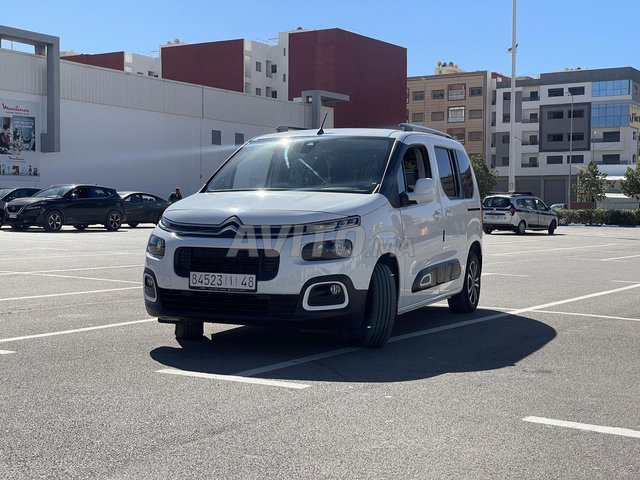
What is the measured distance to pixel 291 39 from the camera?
3469 inches

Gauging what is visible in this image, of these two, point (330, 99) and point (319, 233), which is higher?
point (330, 99)

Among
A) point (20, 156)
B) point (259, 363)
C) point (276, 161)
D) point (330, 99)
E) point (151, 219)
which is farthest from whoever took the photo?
point (330, 99)

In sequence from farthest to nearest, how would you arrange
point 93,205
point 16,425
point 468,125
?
point 468,125, point 93,205, point 16,425

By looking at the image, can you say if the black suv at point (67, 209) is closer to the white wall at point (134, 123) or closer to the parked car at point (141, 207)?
the parked car at point (141, 207)

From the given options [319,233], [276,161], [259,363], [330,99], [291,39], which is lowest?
[259,363]

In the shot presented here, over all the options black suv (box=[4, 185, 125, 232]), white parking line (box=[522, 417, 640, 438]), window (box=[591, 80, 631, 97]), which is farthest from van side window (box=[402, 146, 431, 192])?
window (box=[591, 80, 631, 97])

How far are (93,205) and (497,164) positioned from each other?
89.3 metres

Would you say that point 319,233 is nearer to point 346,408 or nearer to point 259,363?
point 259,363

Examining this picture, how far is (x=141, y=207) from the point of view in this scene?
37.0 m

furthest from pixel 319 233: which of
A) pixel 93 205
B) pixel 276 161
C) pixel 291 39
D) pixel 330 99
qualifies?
pixel 291 39

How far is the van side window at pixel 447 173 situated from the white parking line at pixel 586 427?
4.22 metres

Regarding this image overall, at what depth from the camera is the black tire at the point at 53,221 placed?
1192 inches

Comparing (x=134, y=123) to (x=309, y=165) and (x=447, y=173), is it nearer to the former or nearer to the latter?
(x=447, y=173)

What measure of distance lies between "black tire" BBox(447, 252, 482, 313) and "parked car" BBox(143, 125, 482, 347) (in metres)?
1.11
